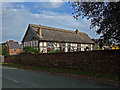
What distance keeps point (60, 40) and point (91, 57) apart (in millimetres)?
27733

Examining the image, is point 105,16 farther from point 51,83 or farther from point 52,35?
point 52,35

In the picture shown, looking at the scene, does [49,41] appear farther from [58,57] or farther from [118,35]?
[118,35]

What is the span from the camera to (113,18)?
31.1 ft

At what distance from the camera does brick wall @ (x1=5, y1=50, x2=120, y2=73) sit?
40.0 ft

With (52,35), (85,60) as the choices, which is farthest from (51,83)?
(52,35)

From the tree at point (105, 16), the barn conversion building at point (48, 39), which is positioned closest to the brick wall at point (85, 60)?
the tree at point (105, 16)

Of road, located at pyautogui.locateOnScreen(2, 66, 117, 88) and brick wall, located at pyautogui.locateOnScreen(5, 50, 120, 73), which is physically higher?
brick wall, located at pyautogui.locateOnScreen(5, 50, 120, 73)

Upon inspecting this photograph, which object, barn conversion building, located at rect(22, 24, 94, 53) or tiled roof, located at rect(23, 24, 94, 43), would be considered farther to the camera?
tiled roof, located at rect(23, 24, 94, 43)

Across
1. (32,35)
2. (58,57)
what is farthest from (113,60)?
(32,35)

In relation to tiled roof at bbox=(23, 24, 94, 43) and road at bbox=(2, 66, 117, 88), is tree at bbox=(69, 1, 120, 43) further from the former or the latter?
tiled roof at bbox=(23, 24, 94, 43)

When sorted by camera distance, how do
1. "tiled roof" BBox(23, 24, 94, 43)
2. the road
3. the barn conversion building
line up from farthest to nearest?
"tiled roof" BBox(23, 24, 94, 43), the barn conversion building, the road

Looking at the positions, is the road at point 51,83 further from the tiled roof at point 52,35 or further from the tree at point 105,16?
the tiled roof at point 52,35

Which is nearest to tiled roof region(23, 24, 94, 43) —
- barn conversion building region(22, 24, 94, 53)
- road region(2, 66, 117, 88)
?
barn conversion building region(22, 24, 94, 53)

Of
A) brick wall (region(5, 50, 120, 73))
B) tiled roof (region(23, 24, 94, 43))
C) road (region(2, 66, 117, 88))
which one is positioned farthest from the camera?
tiled roof (region(23, 24, 94, 43))
